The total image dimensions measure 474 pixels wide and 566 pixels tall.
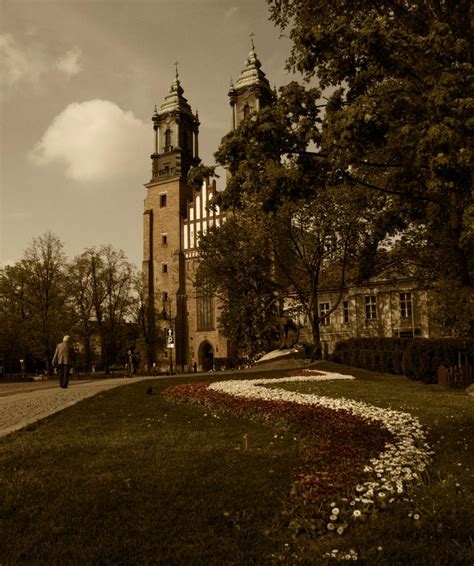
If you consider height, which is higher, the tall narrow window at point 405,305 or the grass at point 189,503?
the tall narrow window at point 405,305

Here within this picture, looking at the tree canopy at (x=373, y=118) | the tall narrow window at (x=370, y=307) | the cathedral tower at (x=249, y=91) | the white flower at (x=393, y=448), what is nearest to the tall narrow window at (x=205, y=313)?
the tall narrow window at (x=370, y=307)

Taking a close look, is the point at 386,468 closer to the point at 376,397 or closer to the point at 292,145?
the point at 292,145

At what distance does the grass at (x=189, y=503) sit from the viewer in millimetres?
3676

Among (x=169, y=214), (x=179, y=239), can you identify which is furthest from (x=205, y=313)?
(x=169, y=214)

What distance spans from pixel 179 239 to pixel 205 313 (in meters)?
8.22

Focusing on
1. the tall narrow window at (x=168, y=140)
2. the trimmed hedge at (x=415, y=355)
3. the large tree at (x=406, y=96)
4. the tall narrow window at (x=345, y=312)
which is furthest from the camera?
the tall narrow window at (x=168, y=140)

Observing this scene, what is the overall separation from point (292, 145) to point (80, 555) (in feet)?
21.4

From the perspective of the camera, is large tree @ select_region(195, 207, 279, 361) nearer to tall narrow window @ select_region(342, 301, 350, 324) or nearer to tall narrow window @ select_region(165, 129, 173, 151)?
tall narrow window @ select_region(342, 301, 350, 324)

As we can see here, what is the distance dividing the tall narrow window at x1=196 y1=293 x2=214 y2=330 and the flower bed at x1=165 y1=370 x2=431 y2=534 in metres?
41.8

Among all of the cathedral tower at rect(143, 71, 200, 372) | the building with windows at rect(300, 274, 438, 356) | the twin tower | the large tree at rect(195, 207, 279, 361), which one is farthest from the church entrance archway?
the large tree at rect(195, 207, 279, 361)

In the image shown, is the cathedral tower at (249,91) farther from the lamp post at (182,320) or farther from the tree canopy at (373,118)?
the tree canopy at (373,118)

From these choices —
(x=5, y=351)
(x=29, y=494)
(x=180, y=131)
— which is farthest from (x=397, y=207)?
(x=180, y=131)

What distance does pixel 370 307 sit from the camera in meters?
45.8

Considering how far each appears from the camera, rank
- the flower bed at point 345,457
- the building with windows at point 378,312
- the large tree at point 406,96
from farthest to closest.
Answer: the building with windows at point 378,312
the large tree at point 406,96
the flower bed at point 345,457
